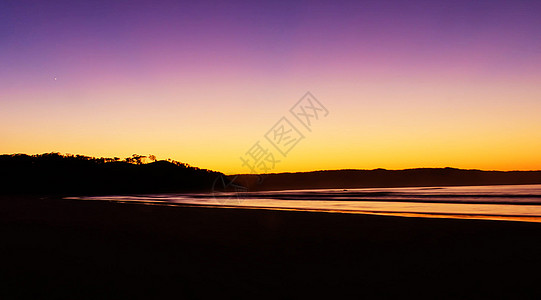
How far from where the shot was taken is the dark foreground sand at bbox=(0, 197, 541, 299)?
5.01m

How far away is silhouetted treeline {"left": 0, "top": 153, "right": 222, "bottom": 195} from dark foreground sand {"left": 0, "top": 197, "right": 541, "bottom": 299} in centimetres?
6154

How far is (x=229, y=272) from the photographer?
6.00 meters

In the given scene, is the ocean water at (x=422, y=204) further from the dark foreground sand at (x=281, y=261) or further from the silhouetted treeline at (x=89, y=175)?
the silhouetted treeline at (x=89, y=175)

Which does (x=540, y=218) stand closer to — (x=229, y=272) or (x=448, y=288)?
(x=448, y=288)

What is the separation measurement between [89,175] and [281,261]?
8112cm

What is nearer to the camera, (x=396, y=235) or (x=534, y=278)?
(x=534, y=278)

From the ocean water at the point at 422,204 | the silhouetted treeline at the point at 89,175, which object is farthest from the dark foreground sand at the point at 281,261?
the silhouetted treeline at the point at 89,175

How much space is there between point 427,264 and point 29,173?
84.8 m

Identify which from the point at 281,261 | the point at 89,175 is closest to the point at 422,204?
the point at 281,261

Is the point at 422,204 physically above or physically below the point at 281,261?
above

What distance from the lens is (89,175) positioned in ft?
262

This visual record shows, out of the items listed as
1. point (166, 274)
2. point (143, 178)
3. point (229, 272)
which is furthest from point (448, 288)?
point (143, 178)

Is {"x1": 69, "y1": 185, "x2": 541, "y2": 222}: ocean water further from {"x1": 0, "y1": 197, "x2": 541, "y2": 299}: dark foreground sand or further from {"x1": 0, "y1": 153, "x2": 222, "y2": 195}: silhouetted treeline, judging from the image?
{"x1": 0, "y1": 153, "x2": 222, "y2": 195}: silhouetted treeline

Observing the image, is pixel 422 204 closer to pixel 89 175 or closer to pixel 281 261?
pixel 281 261
